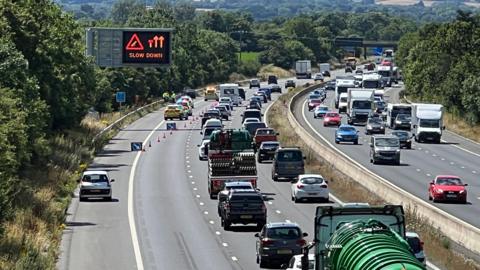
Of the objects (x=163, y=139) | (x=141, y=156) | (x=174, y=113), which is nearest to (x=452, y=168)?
(x=141, y=156)

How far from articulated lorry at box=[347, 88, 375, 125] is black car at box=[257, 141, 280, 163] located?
33020 mm

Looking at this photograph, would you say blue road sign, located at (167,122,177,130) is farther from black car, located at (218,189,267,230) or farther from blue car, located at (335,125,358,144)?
black car, located at (218,189,267,230)

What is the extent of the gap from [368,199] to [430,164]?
23112mm

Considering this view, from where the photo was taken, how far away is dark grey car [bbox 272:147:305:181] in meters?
63.8

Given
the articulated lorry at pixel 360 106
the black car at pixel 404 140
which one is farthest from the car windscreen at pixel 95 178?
the articulated lorry at pixel 360 106

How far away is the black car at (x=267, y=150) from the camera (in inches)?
2940

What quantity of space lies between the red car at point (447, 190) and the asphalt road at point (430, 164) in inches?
16.8

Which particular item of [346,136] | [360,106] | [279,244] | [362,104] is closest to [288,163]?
[346,136]

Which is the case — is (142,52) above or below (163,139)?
above

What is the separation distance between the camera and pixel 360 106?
355ft

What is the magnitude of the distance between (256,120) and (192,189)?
101 ft

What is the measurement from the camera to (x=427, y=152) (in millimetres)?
85438

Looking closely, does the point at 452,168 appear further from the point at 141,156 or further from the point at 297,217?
the point at 297,217

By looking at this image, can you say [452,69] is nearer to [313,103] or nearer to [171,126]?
[313,103]
